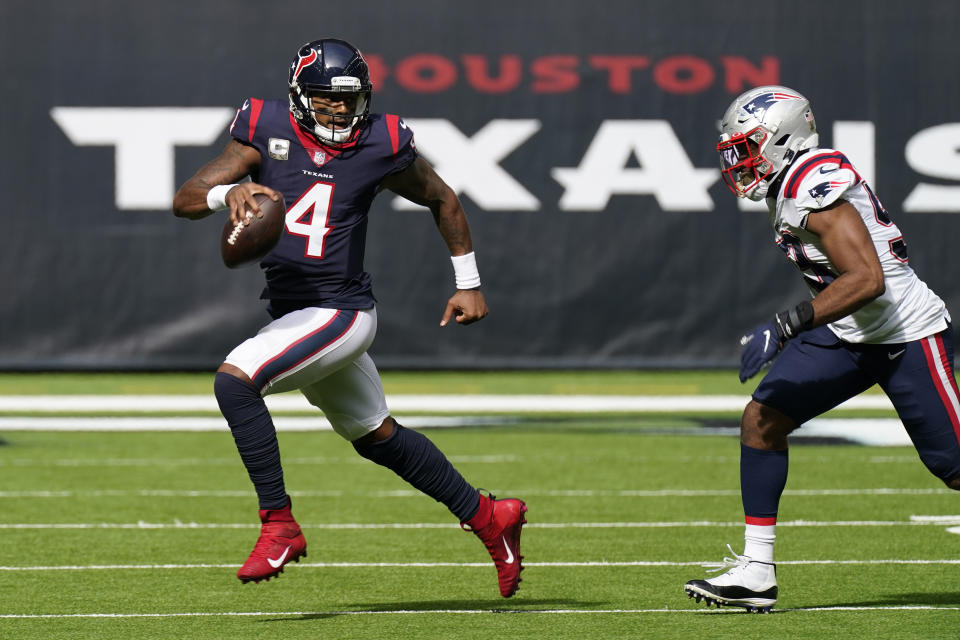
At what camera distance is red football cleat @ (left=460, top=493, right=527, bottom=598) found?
13.9ft

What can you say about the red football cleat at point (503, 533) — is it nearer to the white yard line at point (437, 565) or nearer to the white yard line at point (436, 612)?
the white yard line at point (436, 612)

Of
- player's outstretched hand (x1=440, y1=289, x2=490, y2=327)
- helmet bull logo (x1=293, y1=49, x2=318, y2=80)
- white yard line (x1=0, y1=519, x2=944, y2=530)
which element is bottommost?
white yard line (x1=0, y1=519, x2=944, y2=530)

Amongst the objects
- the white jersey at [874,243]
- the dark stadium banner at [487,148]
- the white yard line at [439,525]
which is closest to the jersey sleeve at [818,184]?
the white jersey at [874,243]

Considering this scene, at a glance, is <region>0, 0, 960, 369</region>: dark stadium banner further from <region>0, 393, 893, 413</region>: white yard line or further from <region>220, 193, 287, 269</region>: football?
<region>220, 193, 287, 269</region>: football

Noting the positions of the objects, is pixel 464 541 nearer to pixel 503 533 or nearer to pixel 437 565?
pixel 437 565

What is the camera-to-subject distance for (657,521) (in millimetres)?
5762

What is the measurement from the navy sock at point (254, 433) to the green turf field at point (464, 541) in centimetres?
35

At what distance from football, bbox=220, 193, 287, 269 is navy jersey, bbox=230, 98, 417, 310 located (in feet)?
0.76

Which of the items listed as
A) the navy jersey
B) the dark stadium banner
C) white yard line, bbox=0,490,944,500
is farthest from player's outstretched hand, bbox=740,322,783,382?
the dark stadium banner

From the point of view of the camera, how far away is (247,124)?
165 inches

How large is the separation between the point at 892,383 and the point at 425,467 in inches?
51.7

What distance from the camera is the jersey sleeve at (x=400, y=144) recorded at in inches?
167

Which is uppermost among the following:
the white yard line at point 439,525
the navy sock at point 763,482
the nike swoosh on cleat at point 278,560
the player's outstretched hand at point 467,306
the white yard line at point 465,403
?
the player's outstretched hand at point 467,306

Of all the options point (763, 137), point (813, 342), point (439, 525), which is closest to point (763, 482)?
point (813, 342)
